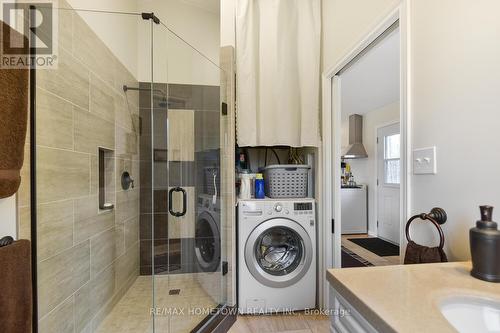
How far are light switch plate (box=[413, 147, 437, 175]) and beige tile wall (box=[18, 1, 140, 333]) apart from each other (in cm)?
178

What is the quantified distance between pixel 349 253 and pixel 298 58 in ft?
9.09

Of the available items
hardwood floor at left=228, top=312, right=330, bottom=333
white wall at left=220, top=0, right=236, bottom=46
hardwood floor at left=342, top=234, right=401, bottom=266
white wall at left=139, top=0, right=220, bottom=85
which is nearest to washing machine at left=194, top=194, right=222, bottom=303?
hardwood floor at left=228, top=312, right=330, bottom=333

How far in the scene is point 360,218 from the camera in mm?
4504

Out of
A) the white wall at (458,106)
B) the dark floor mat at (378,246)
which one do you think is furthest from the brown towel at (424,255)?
the dark floor mat at (378,246)

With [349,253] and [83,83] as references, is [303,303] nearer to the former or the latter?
[349,253]

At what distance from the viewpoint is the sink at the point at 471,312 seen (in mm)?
593

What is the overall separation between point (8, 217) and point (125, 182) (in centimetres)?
121

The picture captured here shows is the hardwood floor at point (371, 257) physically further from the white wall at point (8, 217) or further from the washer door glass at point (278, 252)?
the white wall at point (8, 217)

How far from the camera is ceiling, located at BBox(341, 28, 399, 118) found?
2629mm

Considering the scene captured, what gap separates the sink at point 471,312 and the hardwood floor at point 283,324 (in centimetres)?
144

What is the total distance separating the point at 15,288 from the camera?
0.90 m

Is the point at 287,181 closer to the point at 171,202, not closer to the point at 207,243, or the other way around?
the point at 207,243

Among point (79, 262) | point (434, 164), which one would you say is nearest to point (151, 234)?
point (79, 262)

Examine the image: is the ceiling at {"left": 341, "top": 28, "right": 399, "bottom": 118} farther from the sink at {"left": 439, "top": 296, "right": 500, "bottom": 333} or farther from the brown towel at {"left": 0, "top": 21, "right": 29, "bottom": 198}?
the brown towel at {"left": 0, "top": 21, "right": 29, "bottom": 198}
